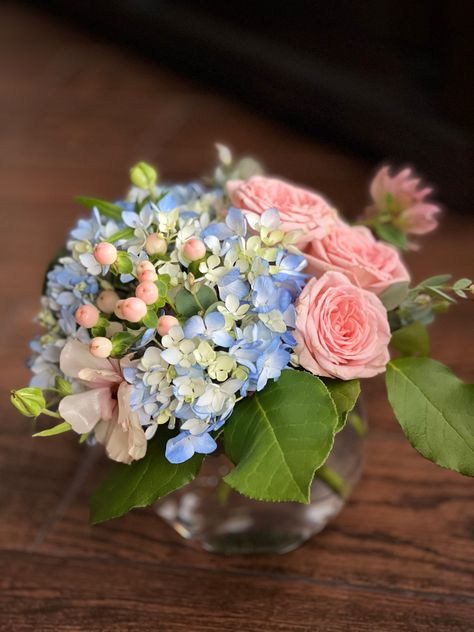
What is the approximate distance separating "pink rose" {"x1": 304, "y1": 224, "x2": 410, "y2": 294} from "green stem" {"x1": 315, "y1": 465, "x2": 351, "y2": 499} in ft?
0.60

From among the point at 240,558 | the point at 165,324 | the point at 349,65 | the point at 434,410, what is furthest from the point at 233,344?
the point at 349,65

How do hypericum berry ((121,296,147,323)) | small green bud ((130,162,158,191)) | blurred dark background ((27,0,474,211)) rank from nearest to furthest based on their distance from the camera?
hypericum berry ((121,296,147,323)) → small green bud ((130,162,158,191)) → blurred dark background ((27,0,474,211))

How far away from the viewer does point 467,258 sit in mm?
1089

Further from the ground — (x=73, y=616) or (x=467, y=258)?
(x=467, y=258)

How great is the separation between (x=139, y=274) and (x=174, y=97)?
4.09ft

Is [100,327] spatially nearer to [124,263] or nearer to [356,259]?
[124,263]

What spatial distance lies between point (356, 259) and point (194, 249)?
12 centimetres

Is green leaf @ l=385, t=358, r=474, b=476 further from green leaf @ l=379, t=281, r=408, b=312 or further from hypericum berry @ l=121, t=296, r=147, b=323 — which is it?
hypericum berry @ l=121, t=296, r=147, b=323

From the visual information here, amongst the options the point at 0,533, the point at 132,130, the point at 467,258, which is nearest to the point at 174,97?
the point at 132,130

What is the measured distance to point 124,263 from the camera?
52 centimetres

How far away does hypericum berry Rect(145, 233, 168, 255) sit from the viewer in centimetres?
52

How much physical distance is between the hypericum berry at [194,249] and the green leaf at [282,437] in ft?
0.31

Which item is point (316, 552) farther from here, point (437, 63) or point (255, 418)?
point (437, 63)

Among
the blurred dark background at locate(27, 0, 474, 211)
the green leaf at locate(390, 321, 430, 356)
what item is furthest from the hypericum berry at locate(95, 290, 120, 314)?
the blurred dark background at locate(27, 0, 474, 211)
